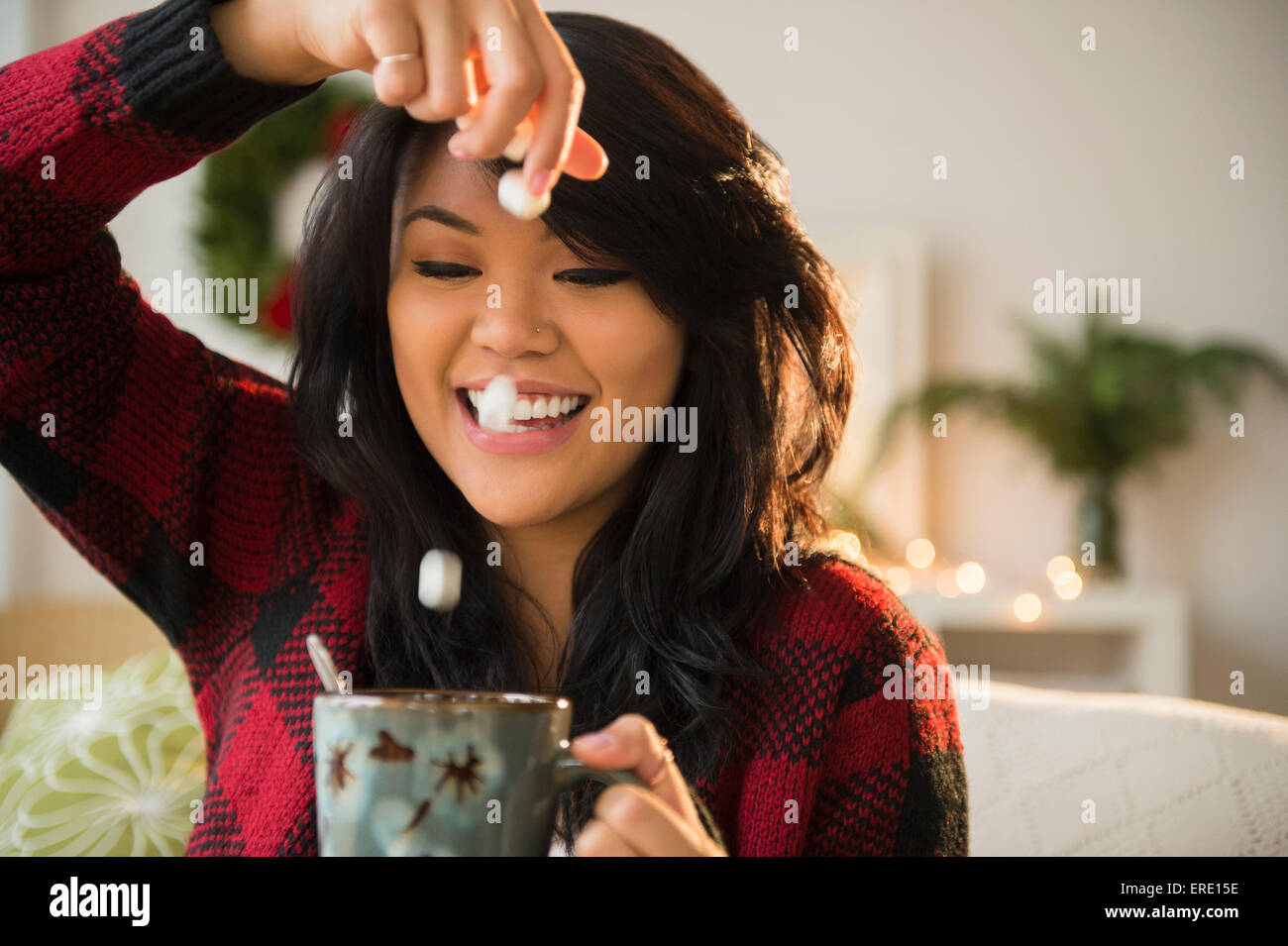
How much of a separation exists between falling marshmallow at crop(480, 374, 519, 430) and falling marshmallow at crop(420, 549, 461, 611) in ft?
0.41

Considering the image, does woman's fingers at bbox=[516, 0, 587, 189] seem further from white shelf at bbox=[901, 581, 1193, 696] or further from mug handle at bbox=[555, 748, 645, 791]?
white shelf at bbox=[901, 581, 1193, 696]

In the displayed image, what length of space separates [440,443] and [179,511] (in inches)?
9.4

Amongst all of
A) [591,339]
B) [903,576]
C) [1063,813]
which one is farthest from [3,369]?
[903,576]

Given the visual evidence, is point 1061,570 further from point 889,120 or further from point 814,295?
point 814,295

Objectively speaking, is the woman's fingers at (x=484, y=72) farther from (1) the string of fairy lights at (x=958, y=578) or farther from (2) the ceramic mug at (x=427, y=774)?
(1) the string of fairy lights at (x=958, y=578)

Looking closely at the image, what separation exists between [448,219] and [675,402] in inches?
11.3

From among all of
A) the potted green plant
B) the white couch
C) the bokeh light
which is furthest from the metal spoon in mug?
the potted green plant

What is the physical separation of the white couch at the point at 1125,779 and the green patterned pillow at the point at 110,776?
861mm

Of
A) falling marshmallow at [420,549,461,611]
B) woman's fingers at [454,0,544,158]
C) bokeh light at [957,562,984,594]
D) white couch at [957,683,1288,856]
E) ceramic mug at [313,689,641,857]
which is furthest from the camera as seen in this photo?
bokeh light at [957,562,984,594]

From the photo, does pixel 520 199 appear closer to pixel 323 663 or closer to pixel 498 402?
pixel 323 663

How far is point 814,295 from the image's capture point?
3.87 feet

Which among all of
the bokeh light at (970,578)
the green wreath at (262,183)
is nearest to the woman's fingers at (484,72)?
the bokeh light at (970,578)

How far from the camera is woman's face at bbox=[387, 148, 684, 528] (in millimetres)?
999

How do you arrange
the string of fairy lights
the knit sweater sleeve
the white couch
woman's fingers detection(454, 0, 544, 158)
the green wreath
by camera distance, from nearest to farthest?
woman's fingers detection(454, 0, 544, 158), the knit sweater sleeve, the white couch, the string of fairy lights, the green wreath
